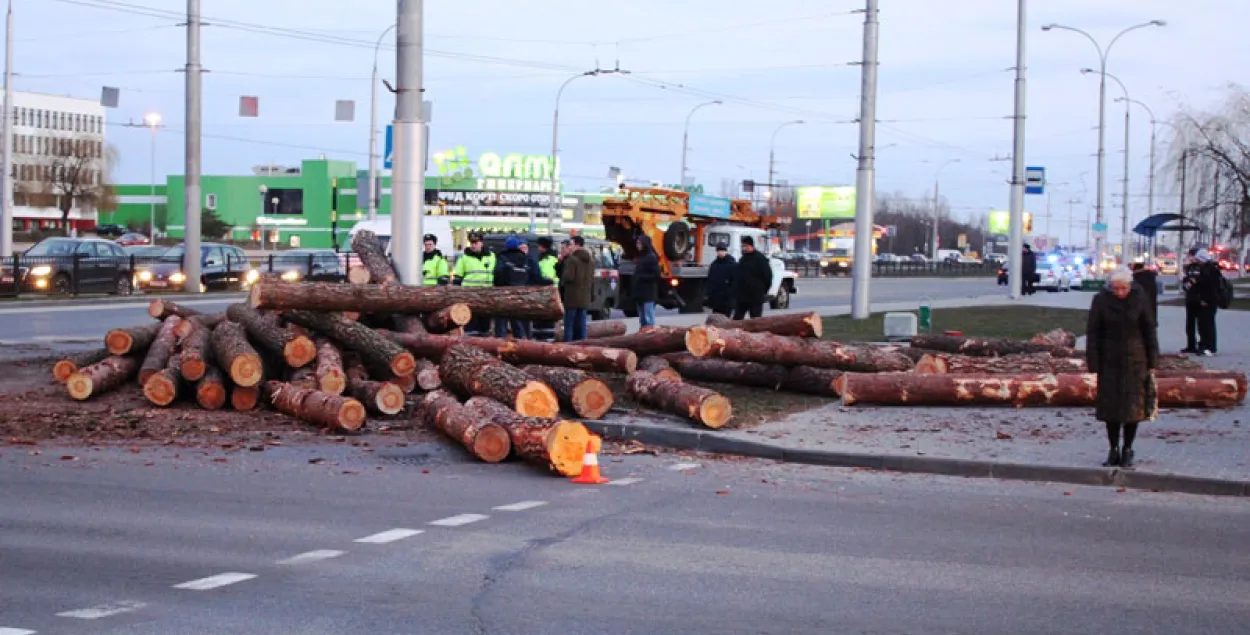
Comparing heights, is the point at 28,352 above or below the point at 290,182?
below

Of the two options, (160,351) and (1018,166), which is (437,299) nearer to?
(160,351)

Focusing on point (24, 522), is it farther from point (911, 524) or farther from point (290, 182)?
point (290, 182)

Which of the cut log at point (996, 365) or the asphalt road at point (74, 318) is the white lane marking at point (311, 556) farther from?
the asphalt road at point (74, 318)

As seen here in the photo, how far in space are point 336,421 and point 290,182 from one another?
10411 centimetres

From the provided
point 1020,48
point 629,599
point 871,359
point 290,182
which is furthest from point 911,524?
point 290,182

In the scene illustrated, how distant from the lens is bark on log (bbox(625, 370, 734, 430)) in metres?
13.9

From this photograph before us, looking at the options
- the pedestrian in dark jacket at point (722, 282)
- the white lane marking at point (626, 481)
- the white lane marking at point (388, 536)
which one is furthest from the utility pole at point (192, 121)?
the white lane marking at point (388, 536)

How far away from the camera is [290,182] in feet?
375

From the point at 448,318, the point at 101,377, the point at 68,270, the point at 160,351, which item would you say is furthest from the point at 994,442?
the point at 68,270

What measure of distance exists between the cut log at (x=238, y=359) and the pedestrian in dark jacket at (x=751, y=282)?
29.7ft

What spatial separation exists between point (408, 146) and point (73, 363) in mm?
5171

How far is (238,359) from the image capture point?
15.0 meters

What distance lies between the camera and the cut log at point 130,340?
16297 mm

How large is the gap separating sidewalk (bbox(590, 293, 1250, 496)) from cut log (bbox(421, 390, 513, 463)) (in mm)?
1610
